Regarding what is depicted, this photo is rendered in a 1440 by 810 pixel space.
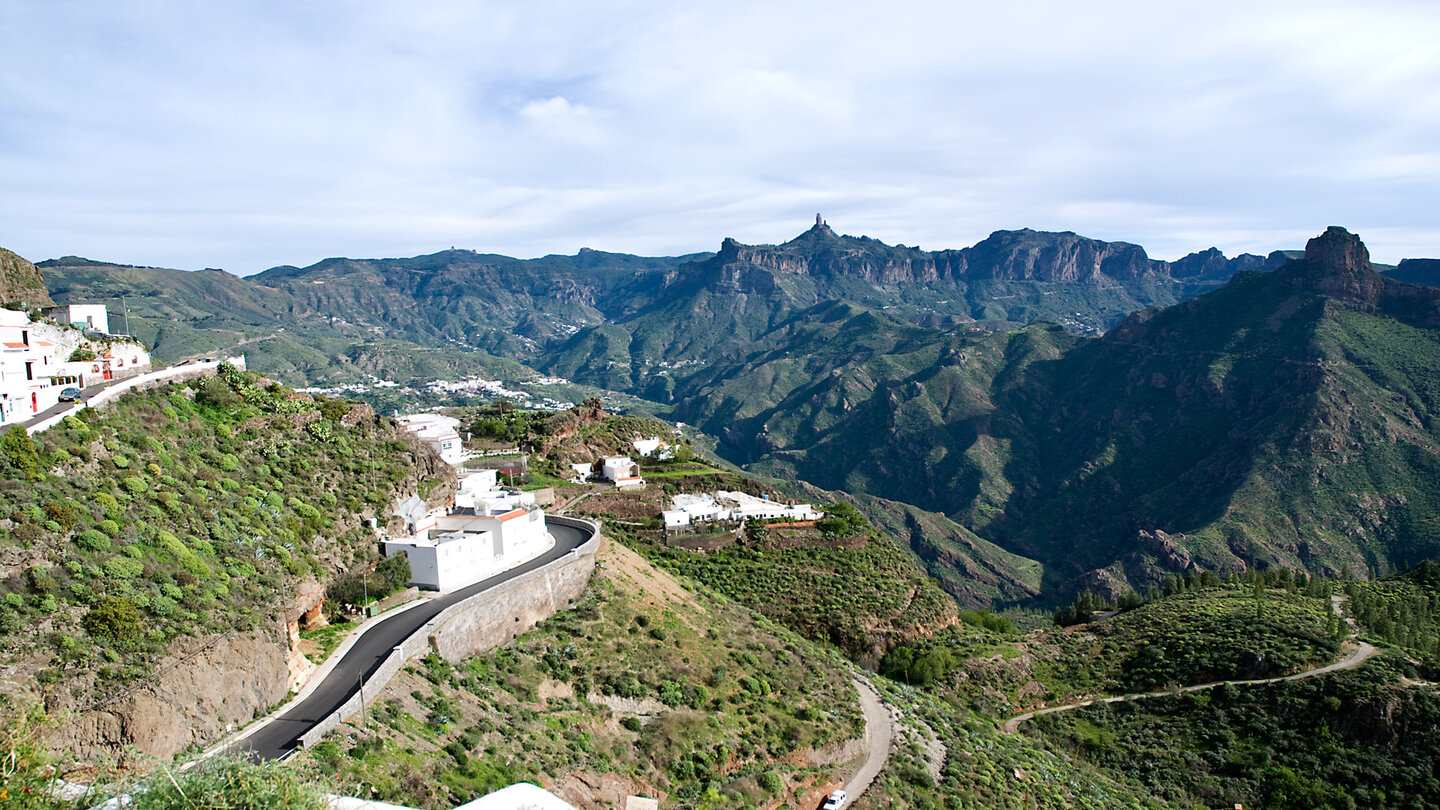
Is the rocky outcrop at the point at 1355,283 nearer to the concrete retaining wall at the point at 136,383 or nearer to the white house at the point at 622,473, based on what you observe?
the white house at the point at 622,473

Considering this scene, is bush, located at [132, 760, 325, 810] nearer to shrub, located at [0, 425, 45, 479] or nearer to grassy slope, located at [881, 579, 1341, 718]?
shrub, located at [0, 425, 45, 479]

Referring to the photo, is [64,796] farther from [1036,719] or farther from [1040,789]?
[1036,719]

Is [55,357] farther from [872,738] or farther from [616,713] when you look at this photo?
[872,738]

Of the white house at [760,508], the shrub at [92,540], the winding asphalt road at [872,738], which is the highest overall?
the shrub at [92,540]

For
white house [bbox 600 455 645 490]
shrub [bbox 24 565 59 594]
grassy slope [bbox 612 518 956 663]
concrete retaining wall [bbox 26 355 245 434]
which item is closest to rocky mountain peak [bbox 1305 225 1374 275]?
grassy slope [bbox 612 518 956 663]

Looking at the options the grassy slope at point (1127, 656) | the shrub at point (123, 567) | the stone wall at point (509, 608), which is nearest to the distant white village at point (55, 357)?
the shrub at point (123, 567)

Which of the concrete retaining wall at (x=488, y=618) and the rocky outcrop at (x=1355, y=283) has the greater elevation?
the rocky outcrop at (x=1355, y=283)

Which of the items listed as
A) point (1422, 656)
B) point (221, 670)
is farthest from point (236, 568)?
point (1422, 656)
